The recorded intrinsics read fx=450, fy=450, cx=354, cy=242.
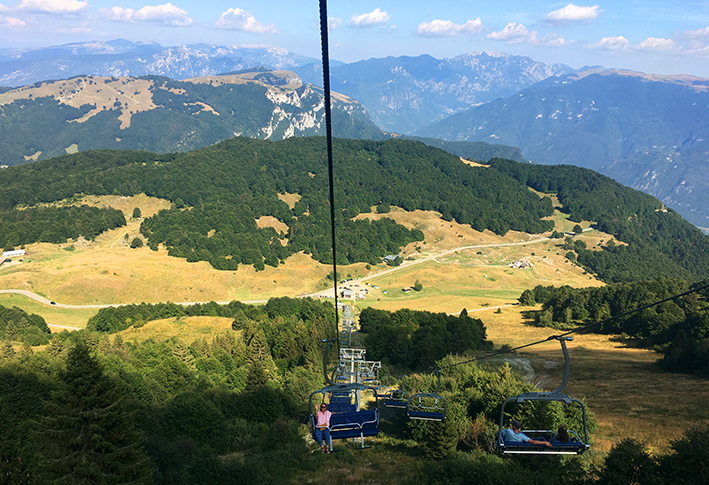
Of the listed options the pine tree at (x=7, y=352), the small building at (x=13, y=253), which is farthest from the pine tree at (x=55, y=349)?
the small building at (x=13, y=253)

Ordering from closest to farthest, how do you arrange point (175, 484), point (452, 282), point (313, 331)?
point (175, 484)
point (313, 331)
point (452, 282)

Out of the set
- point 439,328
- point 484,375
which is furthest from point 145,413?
point 439,328

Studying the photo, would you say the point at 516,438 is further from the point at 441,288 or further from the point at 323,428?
the point at 441,288

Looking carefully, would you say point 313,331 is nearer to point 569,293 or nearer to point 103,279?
point 569,293

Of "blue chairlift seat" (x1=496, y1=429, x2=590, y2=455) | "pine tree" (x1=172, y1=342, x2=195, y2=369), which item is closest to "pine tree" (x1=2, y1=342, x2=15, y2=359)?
"pine tree" (x1=172, y1=342, x2=195, y2=369)

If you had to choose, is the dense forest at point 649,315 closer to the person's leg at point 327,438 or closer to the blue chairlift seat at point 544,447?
the blue chairlift seat at point 544,447

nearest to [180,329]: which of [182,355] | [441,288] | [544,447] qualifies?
[182,355]
